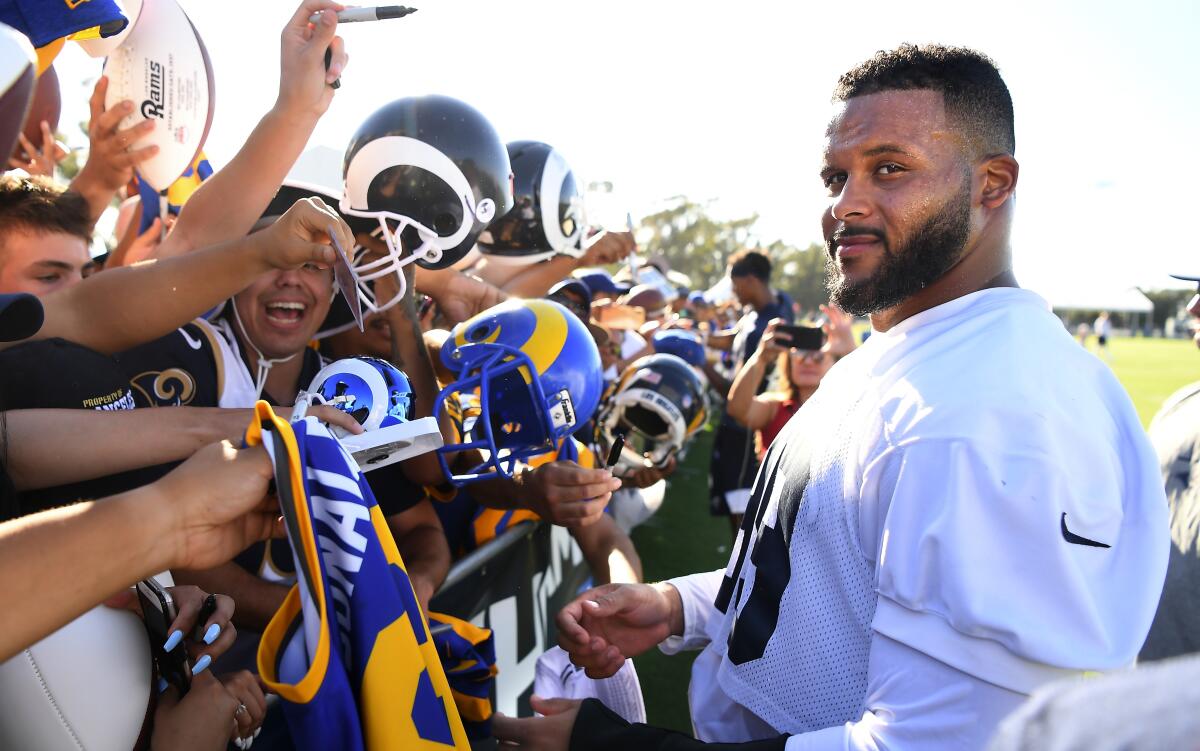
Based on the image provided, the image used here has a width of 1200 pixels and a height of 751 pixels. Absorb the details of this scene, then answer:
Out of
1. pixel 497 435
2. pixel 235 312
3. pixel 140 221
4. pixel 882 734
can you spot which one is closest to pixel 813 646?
pixel 882 734

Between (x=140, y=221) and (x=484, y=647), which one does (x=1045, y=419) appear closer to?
(x=484, y=647)

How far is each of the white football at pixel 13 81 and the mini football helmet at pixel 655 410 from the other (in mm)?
2840

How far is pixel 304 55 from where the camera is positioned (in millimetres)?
2217

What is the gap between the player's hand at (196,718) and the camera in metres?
1.41

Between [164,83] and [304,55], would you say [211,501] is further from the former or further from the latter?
[164,83]

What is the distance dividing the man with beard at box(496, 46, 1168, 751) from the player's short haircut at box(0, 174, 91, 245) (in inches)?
81.5

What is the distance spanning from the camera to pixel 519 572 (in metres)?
3.30

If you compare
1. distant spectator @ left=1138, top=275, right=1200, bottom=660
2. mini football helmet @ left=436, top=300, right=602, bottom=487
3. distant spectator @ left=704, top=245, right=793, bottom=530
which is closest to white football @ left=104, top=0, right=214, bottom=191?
mini football helmet @ left=436, top=300, right=602, bottom=487

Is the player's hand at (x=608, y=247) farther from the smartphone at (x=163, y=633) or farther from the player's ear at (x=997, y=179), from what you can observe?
the smartphone at (x=163, y=633)

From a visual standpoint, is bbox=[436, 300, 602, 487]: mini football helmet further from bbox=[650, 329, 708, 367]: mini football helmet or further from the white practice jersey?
bbox=[650, 329, 708, 367]: mini football helmet

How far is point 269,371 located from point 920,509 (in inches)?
92.6

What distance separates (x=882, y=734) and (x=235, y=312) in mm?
2470

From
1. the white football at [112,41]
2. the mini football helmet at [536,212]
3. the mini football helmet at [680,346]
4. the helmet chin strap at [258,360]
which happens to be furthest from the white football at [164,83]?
the mini football helmet at [680,346]

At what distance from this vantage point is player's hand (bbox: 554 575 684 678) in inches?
79.4
